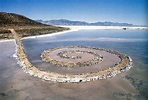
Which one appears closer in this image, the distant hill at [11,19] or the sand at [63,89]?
the sand at [63,89]

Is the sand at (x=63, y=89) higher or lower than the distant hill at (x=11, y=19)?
lower

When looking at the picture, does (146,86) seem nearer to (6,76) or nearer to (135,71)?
(135,71)

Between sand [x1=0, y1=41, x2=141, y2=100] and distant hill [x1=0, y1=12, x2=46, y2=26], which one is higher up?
distant hill [x1=0, y1=12, x2=46, y2=26]

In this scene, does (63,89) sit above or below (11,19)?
below

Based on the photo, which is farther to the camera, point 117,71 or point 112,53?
point 112,53

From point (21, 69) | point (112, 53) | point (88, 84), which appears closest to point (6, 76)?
point (21, 69)

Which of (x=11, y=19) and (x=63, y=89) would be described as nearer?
(x=63, y=89)

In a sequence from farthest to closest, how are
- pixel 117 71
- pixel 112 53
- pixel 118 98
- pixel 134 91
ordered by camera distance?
pixel 112 53
pixel 117 71
pixel 134 91
pixel 118 98

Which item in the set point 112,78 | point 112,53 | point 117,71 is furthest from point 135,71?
point 112,53

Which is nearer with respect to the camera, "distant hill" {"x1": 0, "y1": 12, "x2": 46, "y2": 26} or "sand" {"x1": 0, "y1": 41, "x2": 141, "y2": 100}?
"sand" {"x1": 0, "y1": 41, "x2": 141, "y2": 100}

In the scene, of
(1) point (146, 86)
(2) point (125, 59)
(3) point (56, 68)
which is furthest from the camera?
(2) point (125, 59)
